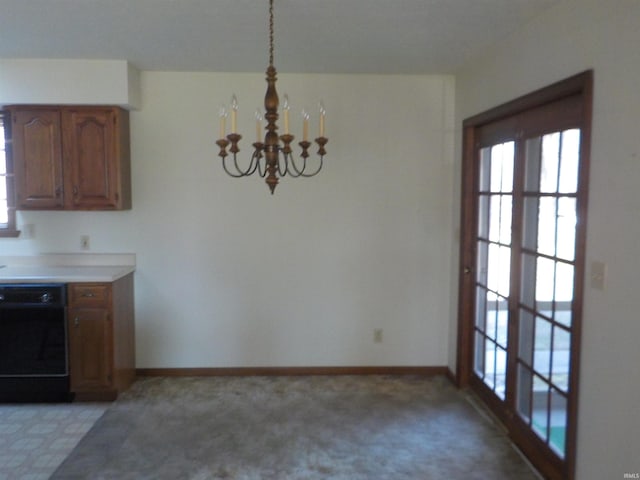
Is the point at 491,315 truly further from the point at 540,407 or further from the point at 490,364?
the point at 540,407

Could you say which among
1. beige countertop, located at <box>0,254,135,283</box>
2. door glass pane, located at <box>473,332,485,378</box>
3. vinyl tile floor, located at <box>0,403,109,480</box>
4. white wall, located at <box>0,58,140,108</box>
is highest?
white wall, located at <box>0,58,140,108</box>

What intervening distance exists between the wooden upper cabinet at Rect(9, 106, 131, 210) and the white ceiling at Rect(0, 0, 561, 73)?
1.44 ft

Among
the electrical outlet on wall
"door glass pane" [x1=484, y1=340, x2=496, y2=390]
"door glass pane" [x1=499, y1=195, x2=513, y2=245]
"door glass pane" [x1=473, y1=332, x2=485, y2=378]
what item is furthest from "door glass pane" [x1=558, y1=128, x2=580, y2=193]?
the electrical outlet on wall

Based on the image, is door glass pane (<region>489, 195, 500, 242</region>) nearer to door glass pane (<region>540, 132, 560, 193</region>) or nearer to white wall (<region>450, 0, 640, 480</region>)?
door glass pane (<region>540, 132, 560, 193</region>)

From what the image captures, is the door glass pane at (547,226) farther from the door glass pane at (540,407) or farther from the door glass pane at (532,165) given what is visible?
the door glass pane at (540,407)

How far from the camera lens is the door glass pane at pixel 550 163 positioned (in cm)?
257

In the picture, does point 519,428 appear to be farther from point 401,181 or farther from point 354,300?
point 401,181

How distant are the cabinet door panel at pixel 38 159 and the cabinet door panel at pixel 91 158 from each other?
0.27ft

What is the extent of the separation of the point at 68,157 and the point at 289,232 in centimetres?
181

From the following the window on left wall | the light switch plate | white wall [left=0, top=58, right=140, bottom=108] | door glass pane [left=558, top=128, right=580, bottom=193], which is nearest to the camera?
the light switch plate

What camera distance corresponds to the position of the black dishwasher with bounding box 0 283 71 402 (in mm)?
3518

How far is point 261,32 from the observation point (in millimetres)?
3008

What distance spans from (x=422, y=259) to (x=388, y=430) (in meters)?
1.51

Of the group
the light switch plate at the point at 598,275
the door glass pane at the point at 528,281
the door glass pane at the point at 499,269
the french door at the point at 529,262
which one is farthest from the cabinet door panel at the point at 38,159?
the light switch plate at the point at 598,275
